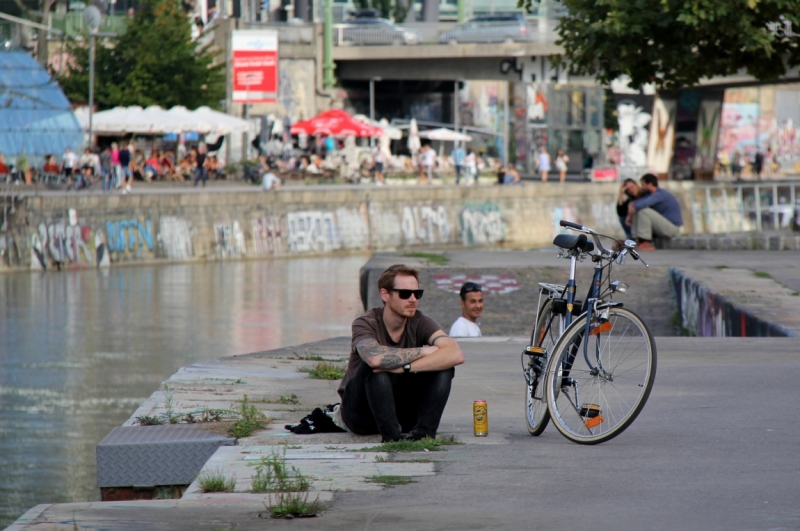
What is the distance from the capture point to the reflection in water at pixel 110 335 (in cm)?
1120

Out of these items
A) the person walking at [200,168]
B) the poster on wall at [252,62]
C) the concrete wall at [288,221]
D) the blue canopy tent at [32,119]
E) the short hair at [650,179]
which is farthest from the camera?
the poster on wall at [252,62]

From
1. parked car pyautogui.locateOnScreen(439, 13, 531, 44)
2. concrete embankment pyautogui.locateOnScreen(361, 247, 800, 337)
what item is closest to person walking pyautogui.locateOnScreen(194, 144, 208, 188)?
parked car pyautogui.locateOnScreen(439, 13, 531, 44)

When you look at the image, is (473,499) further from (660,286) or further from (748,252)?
(748,252)

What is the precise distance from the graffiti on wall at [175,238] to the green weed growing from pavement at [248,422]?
77.6 feet

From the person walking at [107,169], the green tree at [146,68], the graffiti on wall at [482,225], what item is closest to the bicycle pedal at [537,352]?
the person walking at [107,169]

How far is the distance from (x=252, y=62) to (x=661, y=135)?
1520 cm

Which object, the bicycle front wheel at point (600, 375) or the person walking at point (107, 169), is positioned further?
the person walking at point (107, 169)

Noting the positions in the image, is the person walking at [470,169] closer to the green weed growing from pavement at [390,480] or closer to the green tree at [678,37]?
the green tree at [678,37]

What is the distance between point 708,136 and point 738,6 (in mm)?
28771

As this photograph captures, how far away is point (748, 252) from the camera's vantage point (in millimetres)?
19922

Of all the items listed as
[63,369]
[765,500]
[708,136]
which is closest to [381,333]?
[765,500]

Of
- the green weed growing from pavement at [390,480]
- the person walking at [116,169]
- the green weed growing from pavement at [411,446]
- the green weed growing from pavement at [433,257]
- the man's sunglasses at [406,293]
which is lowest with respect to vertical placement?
the green weed growing from pavement at [411,446]

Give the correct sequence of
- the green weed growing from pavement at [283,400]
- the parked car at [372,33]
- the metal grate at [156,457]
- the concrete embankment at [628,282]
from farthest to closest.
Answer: the parked car at [372,33] → the concrete embankment at [628,282] → the green weed growing from pavement at [283,400] → the metal grate at [156,457]

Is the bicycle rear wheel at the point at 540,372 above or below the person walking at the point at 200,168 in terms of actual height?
below
